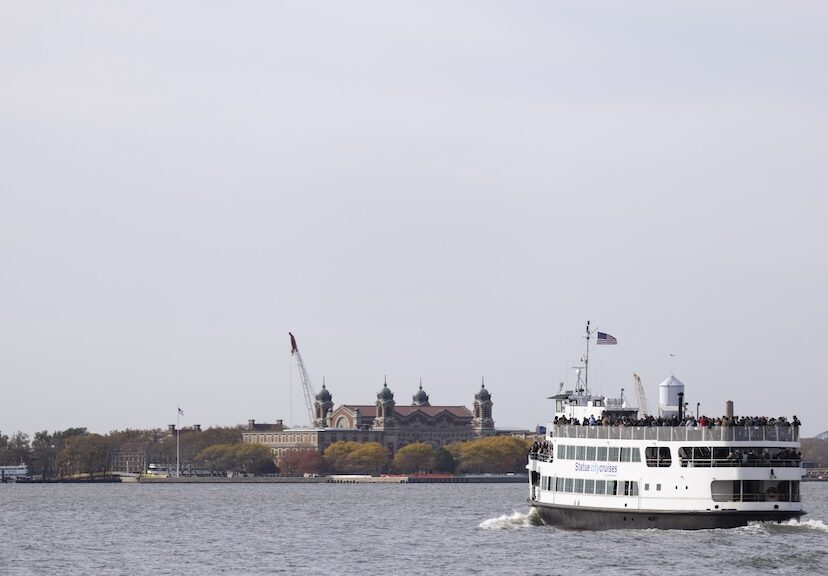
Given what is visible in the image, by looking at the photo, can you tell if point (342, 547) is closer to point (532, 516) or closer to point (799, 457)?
point (532, 516)

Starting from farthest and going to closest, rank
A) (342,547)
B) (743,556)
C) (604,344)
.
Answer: (604,344)
(342,547)
(743,556)

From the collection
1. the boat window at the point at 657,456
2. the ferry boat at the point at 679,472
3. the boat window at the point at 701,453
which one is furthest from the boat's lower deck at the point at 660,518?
the boat window at the point at 701,453

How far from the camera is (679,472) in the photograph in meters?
80.9

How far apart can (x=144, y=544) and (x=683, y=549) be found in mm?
32969

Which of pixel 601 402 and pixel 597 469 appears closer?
pixel 597 469

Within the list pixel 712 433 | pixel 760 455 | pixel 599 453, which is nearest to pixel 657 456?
pixel 712 433

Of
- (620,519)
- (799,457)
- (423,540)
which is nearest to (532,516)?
(423,540)

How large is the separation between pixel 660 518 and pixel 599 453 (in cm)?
589

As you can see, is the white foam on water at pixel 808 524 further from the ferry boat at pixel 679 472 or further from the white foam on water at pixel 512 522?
the white foam on water at pixel 512 522

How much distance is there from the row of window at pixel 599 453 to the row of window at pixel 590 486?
1080mm

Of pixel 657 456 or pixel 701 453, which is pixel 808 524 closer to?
pixel 701 453

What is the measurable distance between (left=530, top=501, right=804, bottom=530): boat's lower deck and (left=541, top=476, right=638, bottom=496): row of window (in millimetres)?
900

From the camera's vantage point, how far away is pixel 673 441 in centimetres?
8144

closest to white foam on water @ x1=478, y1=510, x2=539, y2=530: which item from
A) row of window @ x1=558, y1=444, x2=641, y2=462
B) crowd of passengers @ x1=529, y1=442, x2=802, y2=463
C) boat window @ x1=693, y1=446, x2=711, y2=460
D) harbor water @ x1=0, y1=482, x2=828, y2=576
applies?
harbor water @ x1=0, y1=482, x2=828, y2=576
